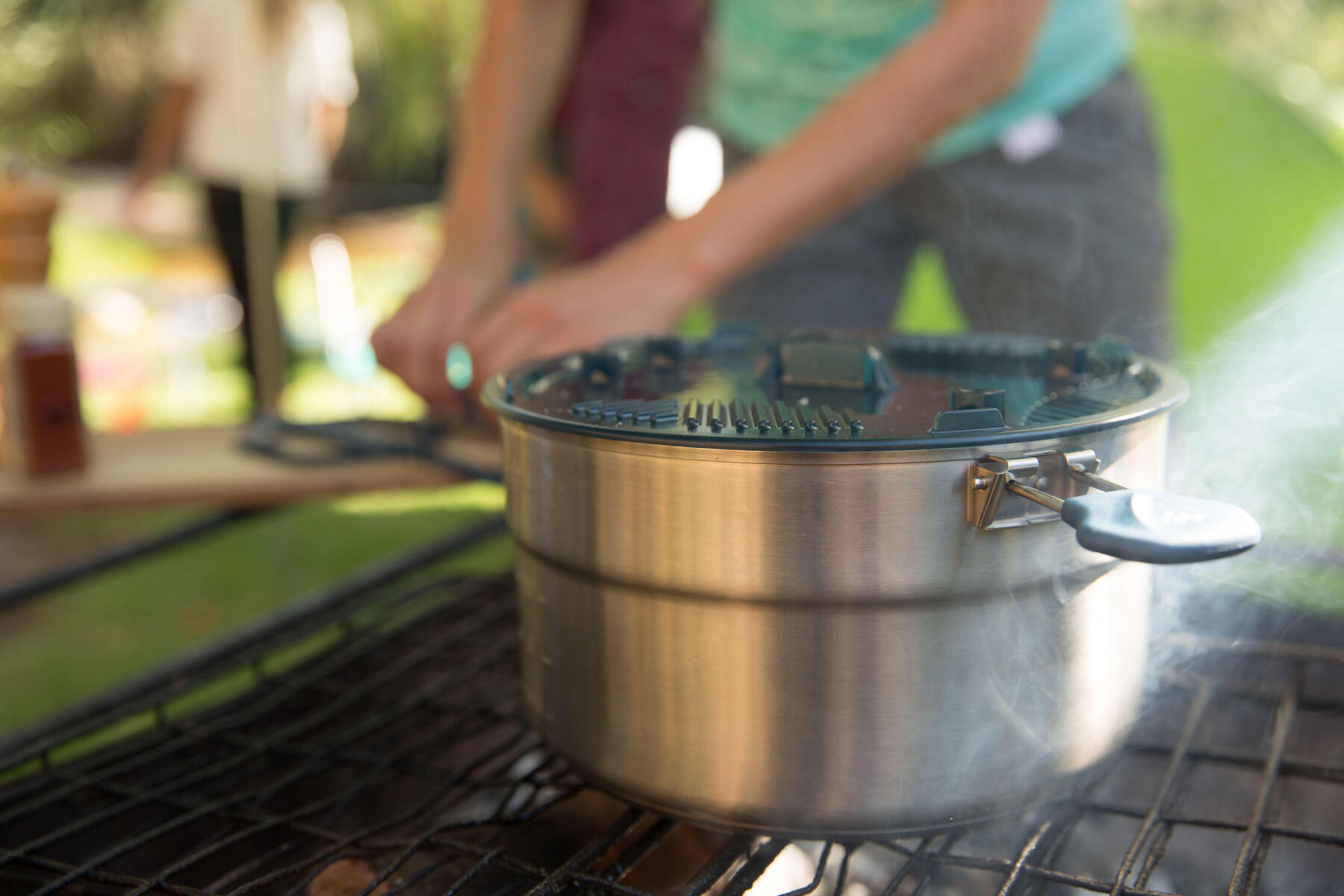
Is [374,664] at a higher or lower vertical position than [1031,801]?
lower

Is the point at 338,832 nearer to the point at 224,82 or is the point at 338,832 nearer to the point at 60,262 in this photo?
the point at 224,82

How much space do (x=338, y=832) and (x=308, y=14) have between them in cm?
373

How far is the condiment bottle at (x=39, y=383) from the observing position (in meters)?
1.23

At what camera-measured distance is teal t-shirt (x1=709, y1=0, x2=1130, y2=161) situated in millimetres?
1305

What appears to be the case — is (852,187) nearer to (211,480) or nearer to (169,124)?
(211,480)

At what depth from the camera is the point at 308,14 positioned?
3824 mm

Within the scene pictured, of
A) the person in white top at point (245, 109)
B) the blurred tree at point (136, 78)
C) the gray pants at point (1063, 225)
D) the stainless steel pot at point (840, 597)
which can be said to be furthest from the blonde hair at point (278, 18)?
the blurred tree at point (136, 78)

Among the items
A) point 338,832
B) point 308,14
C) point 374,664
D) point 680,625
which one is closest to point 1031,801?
point 680,625

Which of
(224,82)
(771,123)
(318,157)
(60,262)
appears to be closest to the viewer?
(771,123)

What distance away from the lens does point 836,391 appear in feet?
2.48

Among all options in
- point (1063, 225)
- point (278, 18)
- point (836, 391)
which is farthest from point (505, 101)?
point (278, 18)

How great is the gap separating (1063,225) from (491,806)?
102cm

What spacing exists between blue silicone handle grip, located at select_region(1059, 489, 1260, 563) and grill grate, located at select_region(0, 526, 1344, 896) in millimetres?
244

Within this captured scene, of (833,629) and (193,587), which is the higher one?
A: (833,629)
